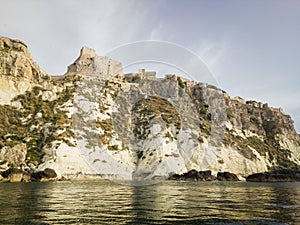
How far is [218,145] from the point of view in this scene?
106m

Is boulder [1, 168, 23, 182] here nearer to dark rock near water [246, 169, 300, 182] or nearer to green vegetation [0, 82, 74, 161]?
green vegetation [0, 82, 74, 161]

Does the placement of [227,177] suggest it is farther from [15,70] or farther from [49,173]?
[15,70]

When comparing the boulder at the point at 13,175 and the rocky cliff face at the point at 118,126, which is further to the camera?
the rocky cliff face at the point at 118,126

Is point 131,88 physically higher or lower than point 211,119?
higher

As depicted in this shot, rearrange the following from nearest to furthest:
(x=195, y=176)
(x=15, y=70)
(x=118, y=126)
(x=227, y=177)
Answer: (x=195, y=176)
(x=227, y=177)
(x=15, y=70)
(x=118, y=126)

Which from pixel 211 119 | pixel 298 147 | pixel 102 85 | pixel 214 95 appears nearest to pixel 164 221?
pixel 102 85

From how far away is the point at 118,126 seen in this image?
352 ft

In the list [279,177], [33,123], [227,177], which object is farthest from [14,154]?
[279,177]

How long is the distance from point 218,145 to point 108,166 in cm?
4417

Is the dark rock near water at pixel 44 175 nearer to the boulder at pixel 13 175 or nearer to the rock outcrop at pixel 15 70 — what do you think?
the boulder at pixel 13 175

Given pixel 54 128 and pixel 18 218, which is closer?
pixel 18 218

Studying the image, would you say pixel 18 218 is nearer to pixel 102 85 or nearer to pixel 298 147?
pixel 102 85

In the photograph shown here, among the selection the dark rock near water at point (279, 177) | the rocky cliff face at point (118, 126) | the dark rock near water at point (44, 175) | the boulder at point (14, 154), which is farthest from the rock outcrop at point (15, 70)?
the dark rock near water at point (279, 177)

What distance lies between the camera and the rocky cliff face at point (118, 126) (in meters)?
78.9
